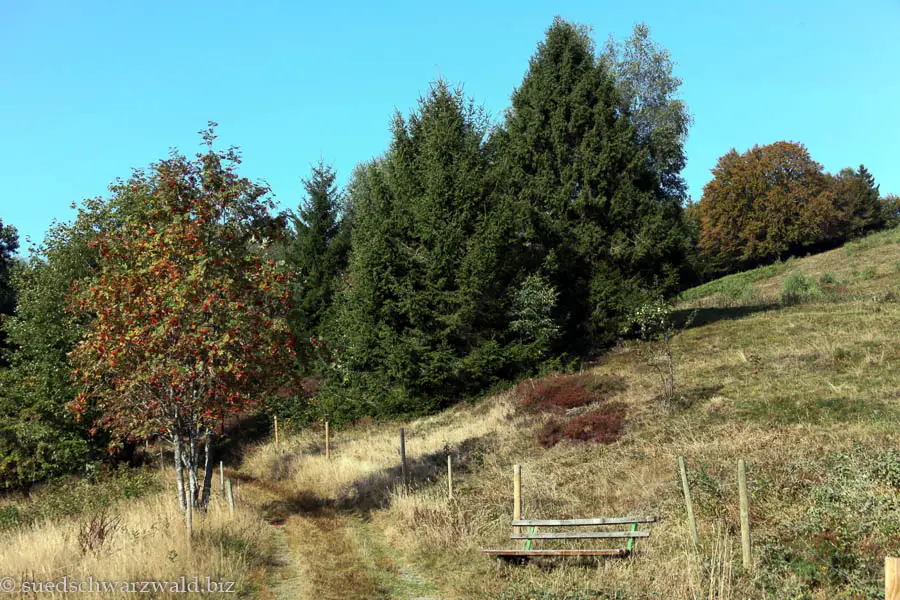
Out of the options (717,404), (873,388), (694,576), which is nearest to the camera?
(694,576)

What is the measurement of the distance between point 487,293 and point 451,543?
1646 cm

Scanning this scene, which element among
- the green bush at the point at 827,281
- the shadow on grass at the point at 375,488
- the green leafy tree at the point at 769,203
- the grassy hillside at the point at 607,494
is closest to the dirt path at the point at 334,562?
the grassy hillside at the point at 607,494

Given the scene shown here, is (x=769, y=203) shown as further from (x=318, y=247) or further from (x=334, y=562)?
(x=334, y=562)

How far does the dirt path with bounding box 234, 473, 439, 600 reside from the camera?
9586 millimetres

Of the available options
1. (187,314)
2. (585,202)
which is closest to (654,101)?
(585,202)

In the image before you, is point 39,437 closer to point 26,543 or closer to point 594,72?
point 26,543

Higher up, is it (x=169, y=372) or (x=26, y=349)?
(x=26, y=349)

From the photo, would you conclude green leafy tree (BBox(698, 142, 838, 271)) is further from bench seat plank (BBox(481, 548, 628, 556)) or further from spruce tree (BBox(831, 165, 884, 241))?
bench seat plank (BBox(481, 548, 628, 556))

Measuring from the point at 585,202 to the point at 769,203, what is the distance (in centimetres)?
4349

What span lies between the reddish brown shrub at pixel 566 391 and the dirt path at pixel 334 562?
8.82m

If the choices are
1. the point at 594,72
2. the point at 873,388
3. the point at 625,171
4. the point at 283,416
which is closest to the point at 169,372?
the point at 873,388

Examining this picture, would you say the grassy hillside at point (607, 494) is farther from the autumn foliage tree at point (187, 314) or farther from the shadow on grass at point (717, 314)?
the shadow on grass at point (717, 314)

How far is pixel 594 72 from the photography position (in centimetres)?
3266

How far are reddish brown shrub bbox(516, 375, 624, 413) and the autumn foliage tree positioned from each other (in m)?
10.8
